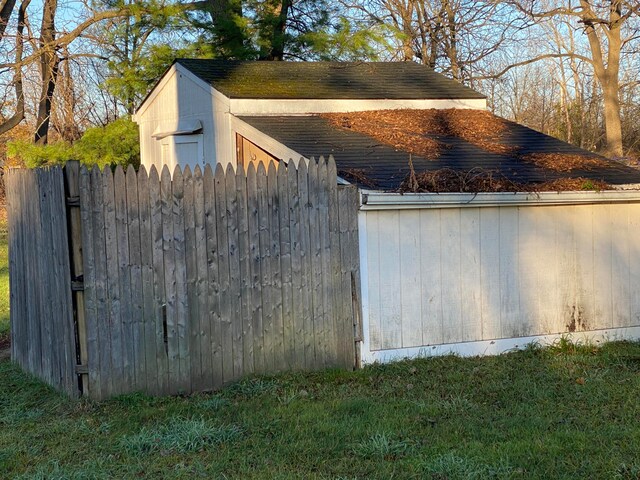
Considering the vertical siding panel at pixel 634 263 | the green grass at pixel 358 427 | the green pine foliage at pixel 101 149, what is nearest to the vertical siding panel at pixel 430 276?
the green grass at pixel 358 427

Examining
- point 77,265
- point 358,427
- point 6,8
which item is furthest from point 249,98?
point 6,8

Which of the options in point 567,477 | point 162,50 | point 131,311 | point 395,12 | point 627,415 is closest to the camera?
point 567,477

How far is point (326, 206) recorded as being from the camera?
22.0ft

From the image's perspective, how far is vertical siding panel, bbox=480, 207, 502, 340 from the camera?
7375 millimetres

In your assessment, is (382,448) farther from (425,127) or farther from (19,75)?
(19,75)

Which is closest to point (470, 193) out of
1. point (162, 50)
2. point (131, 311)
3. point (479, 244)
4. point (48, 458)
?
point (479, 244)

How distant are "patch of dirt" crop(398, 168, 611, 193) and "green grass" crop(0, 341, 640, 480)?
5.57 feet

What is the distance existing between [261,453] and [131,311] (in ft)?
6.49

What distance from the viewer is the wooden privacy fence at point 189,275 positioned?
19.4ft

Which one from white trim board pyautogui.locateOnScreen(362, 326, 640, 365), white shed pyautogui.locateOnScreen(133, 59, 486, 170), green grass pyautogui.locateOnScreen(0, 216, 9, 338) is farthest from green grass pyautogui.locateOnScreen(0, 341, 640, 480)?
white shed pyautogui.locateOnScreen(133, 59, 486, 170)

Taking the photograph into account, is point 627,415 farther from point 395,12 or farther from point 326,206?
point 395,12

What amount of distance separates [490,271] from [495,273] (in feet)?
0.20

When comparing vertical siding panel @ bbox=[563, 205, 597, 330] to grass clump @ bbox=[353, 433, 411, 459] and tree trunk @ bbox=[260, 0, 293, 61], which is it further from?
tree trunk @ bbox=[260, 0, 293, 61]

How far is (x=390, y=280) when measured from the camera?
7.04 meters
